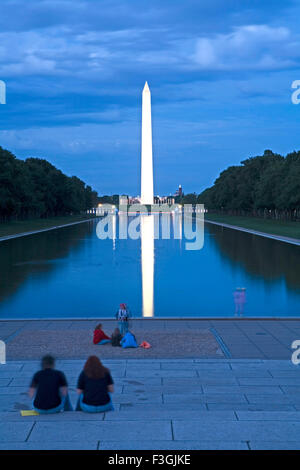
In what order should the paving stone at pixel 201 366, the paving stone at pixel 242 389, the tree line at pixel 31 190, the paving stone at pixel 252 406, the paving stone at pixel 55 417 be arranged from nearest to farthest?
the paving stone at pixel 55 417 < the paving stone at pixel 252 406 < the paving stone at pixel 242 389 < the paving stone at pixel 201 366 < the tree line at pixel 31 190

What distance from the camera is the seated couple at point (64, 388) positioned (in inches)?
303

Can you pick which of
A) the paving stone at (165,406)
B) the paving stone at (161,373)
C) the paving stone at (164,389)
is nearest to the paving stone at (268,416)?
the paving stone at (165,406)

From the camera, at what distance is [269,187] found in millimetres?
A: 99750

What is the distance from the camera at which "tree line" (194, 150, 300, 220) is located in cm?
8575

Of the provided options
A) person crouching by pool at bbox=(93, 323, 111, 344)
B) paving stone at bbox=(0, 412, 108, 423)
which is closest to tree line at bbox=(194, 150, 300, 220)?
person crouching by pool at bbox=(93, 323, 111, 344)

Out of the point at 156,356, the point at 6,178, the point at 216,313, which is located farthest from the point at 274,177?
the point at 156,356

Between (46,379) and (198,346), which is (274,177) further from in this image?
(46,379)

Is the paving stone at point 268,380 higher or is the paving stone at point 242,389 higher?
the paving stone at point 242,389

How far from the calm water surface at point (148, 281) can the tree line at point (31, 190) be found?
1703 inches

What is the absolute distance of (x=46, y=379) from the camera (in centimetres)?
772

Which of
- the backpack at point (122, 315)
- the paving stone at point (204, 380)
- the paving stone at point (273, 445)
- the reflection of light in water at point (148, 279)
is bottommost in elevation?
the reflection of light in water at point (148, 279)

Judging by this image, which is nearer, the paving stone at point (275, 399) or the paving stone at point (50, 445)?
the paving stone at point (50, 445)

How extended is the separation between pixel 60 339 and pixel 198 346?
344cm

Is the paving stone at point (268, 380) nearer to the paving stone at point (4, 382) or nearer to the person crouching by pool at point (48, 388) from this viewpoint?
the person crouching by pool at point (48, 388)
